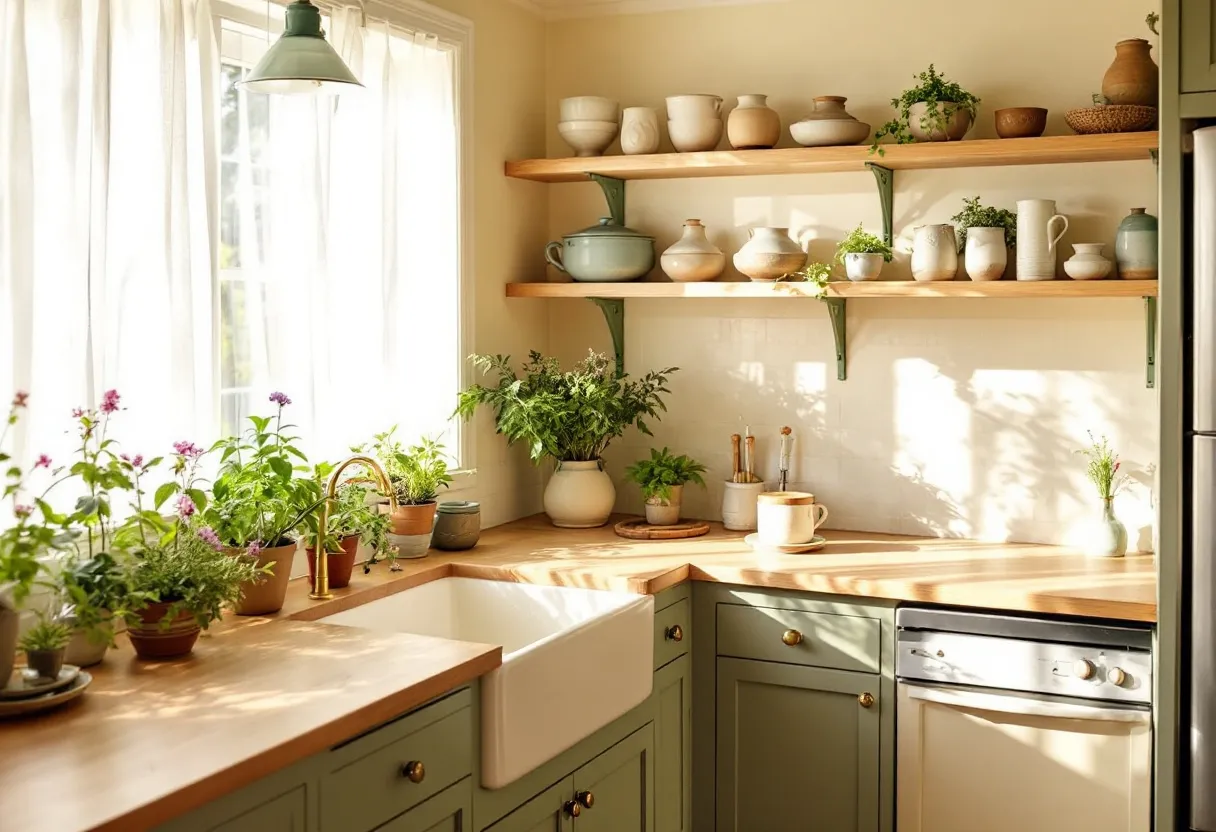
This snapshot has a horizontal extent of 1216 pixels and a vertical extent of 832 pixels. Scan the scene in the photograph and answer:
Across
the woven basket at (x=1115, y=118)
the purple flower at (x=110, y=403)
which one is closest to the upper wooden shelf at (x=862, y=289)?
the woven basket at (x=1115, y=118)

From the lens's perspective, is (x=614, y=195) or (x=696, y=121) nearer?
(x=696, y=121)

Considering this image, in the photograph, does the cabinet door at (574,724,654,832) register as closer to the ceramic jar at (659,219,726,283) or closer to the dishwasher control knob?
→ the dishwasher control knob

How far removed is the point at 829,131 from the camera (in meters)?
3.53

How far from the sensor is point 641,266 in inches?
151

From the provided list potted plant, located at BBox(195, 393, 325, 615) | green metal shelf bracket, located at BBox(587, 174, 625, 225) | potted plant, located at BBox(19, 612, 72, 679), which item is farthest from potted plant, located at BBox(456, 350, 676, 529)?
potted plant, located at BBox(19, 612, 72, 679)

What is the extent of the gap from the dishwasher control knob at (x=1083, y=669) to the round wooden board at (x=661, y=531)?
3.70 feet

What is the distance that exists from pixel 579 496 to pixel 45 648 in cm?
191

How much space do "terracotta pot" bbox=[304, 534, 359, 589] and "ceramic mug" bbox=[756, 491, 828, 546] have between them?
1.11 meters

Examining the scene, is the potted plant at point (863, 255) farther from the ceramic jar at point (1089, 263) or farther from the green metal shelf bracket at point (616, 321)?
the green metal shelf bracket at point (616, 321)

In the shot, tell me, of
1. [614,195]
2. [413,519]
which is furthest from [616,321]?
[413,519]

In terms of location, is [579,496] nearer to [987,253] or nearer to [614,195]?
[614,195]

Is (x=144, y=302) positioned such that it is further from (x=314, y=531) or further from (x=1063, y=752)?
(x=1063, y=752)

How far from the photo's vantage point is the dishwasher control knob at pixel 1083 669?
2859mm

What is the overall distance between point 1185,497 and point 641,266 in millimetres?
1703
